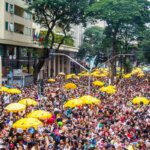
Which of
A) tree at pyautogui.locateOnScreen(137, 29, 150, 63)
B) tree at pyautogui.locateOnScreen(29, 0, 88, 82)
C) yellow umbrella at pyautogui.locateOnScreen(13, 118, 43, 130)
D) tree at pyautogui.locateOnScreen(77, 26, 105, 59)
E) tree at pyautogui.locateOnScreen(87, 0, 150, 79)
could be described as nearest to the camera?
yellow umbrella at pyautogui.locateOnScreen(13, 118, 43, 130)

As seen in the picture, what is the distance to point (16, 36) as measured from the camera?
5400cm

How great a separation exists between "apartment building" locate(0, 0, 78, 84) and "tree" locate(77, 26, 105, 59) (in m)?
29.3

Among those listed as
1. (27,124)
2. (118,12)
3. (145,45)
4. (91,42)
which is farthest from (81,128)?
(91,42)

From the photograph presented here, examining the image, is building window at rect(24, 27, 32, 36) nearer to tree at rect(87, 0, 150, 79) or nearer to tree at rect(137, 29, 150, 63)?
tree at rect(87, 0, 150, 79)

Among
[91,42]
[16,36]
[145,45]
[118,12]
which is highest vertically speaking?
[118,12]

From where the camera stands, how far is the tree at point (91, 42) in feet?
304

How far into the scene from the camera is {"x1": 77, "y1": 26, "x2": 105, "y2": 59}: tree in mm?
92688

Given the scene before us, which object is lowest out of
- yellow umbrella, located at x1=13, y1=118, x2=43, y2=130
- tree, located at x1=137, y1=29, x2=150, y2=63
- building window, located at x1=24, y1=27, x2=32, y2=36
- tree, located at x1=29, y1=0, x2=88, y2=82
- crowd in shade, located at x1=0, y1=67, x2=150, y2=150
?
crowd in shade, located at x1=0, y1=67, x2=150, y2=150

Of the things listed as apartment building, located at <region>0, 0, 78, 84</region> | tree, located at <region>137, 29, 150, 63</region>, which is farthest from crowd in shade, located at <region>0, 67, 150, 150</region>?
tree, located at <region>137, 29, 150, 63</region>

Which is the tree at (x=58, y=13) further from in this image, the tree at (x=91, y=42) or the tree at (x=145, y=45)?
the tree at (x=91, y=42)

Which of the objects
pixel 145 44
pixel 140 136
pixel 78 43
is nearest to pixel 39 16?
pixel 145 44

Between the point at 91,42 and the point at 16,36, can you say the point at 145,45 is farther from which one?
the point at 91,42

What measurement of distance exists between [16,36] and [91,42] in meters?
42.6

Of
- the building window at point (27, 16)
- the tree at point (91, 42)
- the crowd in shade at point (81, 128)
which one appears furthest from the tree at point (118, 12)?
the tree at point (91, 42)
